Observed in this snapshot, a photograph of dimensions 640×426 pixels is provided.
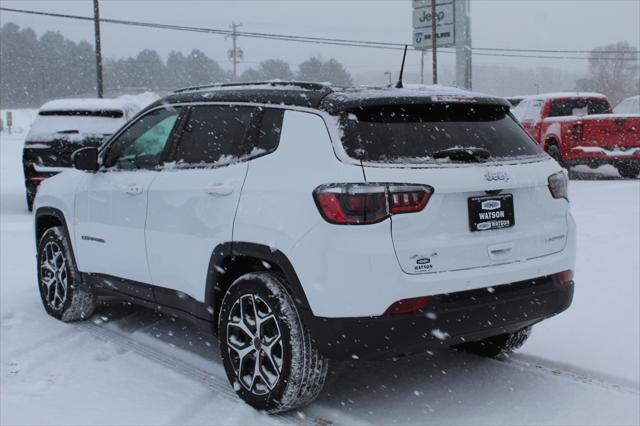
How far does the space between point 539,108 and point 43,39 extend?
150792mm

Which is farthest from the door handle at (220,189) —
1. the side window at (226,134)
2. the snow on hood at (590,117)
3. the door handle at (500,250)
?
the snow on hood at (590,117)

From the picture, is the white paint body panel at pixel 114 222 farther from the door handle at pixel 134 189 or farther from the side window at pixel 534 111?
the side window at pixel 534 111

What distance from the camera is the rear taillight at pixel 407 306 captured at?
334 centimetres

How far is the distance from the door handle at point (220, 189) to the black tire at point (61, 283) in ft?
6.28

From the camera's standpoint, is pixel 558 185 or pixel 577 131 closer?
pixel 558 185

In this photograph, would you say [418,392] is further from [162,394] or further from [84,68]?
[84,68]

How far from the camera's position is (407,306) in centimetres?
336

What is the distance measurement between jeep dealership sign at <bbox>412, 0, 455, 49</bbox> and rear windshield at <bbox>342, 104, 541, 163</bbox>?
37316mm

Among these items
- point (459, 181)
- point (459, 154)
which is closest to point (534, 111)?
point (459, 154)

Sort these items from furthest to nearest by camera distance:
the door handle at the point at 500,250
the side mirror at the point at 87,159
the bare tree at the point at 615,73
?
→ the bare tree at the point at 615,73 < the side mirror at the point at 87,159 < the door handle at the point at 500,250

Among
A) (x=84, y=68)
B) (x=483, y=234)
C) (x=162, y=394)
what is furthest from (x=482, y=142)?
(x=84, y=68)

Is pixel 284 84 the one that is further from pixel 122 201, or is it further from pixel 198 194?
pixel 122 201

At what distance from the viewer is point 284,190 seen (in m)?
3.58

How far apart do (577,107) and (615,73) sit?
119m
